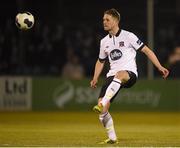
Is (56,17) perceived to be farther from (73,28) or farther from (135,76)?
(135,76)

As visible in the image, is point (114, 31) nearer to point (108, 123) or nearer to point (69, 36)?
point (108, 123)

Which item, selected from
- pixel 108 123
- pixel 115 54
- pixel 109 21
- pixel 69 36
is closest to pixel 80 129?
pixel 108 123

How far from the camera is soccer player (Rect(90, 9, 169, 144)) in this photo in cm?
1176

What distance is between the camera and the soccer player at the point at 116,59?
1176 centimetres

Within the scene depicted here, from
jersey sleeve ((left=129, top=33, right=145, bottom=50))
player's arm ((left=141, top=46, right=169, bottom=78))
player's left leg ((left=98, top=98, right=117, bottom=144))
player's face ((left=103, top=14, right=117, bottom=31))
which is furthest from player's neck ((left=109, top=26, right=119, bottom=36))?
player's left leg ((left=98, top=98, right=117, bottom=144))

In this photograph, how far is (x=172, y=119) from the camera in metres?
20.6

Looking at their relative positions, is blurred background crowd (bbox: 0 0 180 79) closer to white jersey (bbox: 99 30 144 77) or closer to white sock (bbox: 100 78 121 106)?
white jersey (bbox: 99 30 144 77)

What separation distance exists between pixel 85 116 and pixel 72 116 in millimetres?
421

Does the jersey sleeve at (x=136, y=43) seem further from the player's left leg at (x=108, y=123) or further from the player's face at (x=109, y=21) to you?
the player's left leg at (x=108, y=123)

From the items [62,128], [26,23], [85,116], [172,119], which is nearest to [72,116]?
[85,116]

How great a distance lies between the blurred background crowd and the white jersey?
11.9 m

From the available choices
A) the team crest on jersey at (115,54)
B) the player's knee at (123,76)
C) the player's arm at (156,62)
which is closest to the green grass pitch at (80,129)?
the player's knee at (123,76)

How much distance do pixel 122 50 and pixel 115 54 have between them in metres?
0.15

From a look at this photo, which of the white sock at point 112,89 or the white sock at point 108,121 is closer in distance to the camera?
the white sock at point 112,89
